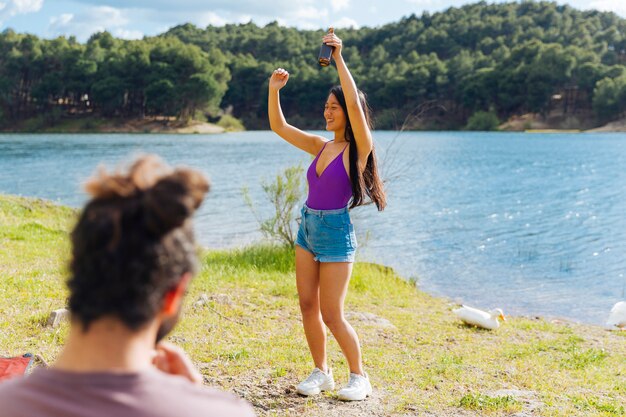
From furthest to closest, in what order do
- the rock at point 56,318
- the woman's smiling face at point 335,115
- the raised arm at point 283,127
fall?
the rock at point 56,318
the raised arm at point 283,127
the woman's smiling face at point 335,115

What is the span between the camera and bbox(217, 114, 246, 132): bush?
346 feet

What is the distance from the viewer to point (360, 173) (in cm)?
489

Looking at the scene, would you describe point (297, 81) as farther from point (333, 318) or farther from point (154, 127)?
point (333, 318)

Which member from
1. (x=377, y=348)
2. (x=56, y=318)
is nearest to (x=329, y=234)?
(x=377, y=348)

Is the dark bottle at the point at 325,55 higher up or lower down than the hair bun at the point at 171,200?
higher up

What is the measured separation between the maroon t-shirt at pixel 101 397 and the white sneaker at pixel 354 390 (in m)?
3.78

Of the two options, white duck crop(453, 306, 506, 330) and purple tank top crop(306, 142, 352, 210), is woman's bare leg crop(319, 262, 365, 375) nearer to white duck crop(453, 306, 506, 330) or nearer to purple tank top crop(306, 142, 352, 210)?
purple tank top crop(306, 142, 352, 210)

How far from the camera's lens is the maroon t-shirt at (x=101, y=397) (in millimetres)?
1479

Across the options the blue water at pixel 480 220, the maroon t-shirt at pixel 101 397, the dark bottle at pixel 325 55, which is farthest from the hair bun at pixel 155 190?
the dark bottle at pixel 325 55

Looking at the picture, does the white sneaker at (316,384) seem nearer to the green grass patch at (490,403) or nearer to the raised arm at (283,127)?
the green grass patch at (490,403)

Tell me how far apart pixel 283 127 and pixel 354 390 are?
200 cm

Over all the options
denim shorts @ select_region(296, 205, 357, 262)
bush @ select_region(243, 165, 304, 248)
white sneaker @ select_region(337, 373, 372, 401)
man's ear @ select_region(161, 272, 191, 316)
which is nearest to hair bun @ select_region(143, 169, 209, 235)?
man's ear @ select_region(161, 272, 191, 316)

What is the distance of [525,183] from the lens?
116 feet

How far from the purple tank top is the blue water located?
1361mm
